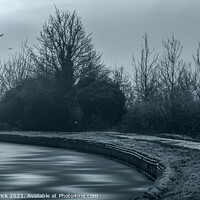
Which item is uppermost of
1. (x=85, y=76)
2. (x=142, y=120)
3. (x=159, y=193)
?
(x=85, y=76)

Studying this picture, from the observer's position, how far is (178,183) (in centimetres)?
2062

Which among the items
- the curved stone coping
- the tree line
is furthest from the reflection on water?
the tree line

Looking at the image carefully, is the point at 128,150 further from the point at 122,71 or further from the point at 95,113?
the point at 122,71

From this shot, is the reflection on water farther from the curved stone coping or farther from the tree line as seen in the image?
the tree line

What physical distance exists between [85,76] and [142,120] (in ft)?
30.1

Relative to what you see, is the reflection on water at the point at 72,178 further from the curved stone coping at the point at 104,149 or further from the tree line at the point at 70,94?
the tree line at the point at 70,94

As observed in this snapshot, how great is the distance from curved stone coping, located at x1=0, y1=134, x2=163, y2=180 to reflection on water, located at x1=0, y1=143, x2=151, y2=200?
1.90ft

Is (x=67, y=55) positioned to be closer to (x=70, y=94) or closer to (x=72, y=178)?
(x=70, y=94)

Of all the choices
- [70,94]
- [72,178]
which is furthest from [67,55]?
[72,178]

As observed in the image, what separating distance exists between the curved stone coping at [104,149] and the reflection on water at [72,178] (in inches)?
22.8

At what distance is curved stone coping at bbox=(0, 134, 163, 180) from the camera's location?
3067cm

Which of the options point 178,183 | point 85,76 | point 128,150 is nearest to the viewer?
point 178,183

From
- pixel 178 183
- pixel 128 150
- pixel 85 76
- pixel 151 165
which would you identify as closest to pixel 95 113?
pixel 85 76

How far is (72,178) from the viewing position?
29.0m
